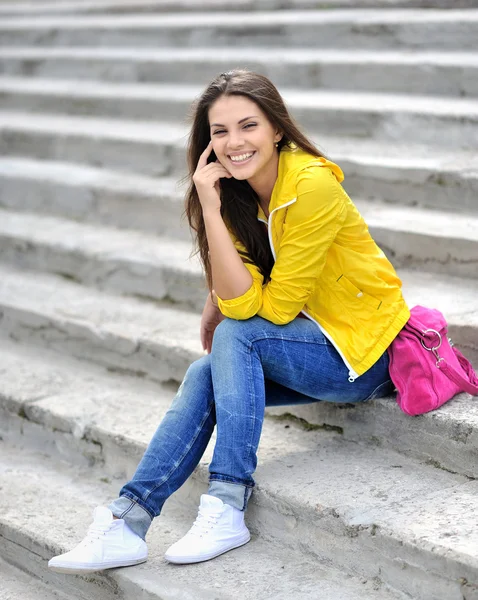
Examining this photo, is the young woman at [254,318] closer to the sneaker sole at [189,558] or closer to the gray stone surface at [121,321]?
the sneaker sole at [189,558]

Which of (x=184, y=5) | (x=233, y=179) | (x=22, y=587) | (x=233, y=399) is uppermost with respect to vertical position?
(x=184, y=5)

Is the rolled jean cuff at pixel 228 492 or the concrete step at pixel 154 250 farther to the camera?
the concrete step at pixel 154 250

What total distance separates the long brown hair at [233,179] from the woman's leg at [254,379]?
24cm

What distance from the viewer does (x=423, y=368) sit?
97.0 inches

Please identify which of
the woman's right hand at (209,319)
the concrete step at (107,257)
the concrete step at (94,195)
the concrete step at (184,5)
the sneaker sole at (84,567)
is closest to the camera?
the sneaker sole at (84,567)

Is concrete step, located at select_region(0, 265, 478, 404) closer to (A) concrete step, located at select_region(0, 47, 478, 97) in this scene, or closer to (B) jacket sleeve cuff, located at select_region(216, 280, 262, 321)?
(B) jacket sleeve cuff, located at select_region(216, 280, 262, 321)

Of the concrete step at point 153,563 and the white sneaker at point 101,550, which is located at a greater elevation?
the white sneaker at point 101,550

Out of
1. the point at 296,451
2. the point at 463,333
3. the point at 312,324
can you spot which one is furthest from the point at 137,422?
the point at 463,333

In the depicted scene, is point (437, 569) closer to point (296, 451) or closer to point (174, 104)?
point (296, 451)

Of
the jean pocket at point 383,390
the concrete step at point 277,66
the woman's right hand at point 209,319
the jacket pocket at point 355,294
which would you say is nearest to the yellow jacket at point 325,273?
the jacket pocket at point 355,294

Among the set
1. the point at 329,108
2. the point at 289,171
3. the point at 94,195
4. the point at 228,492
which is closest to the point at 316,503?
the point at 228,492

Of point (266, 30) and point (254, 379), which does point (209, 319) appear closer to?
point (254, 379)

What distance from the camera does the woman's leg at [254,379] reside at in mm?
2385

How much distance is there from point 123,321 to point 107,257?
40 centimetres
